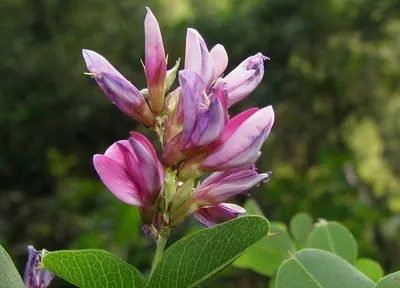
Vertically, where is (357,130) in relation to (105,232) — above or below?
below

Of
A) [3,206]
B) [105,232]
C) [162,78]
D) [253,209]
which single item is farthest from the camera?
[3,206]

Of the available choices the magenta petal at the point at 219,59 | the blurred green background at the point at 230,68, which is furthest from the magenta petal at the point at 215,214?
the blurred green background at the point at 230,68

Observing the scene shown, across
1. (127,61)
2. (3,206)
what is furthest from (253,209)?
(127,61)

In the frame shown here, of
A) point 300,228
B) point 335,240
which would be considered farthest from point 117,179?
point 300,228

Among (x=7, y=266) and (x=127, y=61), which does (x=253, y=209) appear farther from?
(x=127, y=61)

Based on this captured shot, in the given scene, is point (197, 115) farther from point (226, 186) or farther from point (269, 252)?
point (269, 252)

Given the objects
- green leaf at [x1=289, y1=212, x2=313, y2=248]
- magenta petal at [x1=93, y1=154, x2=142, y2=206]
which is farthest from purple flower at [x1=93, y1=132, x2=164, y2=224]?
green leaf at [x1=289, y1=212, x2=313, y2=248]
